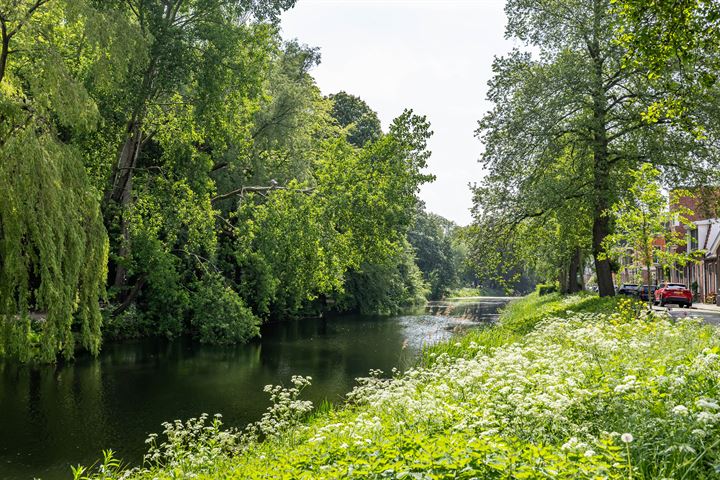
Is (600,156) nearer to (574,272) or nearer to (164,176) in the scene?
(164,176)

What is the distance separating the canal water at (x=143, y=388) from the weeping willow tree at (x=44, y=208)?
1612mm

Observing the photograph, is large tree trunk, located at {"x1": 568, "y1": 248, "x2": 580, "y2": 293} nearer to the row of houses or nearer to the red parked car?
the row of houses

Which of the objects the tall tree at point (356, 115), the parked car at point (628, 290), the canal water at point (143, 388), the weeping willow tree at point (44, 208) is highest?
the tall tree at point (356, 115)

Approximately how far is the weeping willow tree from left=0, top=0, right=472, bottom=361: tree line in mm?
29

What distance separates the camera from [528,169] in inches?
969

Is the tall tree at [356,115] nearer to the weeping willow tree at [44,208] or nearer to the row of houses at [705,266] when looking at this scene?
the row of houses at [705,266]

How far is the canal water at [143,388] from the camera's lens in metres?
10.6

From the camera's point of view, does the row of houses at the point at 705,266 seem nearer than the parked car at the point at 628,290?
No

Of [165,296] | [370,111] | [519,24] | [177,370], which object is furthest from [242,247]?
[370,111]

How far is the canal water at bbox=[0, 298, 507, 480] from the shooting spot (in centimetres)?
1065

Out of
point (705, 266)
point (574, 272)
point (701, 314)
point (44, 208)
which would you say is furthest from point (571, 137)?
point (705, 266)

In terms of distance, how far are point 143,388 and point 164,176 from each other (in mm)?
10222

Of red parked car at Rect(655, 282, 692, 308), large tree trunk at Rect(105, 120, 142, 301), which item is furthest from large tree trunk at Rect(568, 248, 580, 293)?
large tree trunk at Rect(105, 120, 142, 301)

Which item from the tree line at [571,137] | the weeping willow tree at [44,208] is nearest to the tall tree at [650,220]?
the tree line at [571,137]
